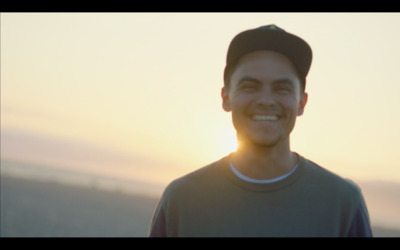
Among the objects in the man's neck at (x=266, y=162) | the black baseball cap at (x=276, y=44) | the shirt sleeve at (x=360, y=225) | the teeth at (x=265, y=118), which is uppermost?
the black baseball cap at (x=276, y=44)

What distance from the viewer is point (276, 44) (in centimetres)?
362


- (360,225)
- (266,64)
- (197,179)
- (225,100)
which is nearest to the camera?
(360,225)

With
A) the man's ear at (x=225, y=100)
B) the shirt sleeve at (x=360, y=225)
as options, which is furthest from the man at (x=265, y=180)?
the man's ear at (x=225, y=100)

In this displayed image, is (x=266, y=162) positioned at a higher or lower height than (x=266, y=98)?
lower

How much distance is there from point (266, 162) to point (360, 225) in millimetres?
679

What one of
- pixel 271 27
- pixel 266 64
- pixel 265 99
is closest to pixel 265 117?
pixel 265 99

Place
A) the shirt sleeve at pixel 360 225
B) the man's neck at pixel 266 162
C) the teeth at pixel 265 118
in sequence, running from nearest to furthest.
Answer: the shirt sleeve at pixel 360 225 → the teeth at pixel 265 118 → the man's neck at pixel 266 162

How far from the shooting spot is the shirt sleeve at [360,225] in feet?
11.0

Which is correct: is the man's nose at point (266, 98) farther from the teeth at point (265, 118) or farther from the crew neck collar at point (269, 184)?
the crew neck collar at point (269, 184)

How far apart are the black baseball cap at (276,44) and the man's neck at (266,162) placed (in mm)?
530

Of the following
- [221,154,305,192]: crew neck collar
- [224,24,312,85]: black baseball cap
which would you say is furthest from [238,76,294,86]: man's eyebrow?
[221,154,305,192]: crew neck collar

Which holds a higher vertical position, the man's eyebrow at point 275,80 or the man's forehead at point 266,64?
the man's forehead at point 266,64

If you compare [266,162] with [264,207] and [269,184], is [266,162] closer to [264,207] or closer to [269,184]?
[269,184]
